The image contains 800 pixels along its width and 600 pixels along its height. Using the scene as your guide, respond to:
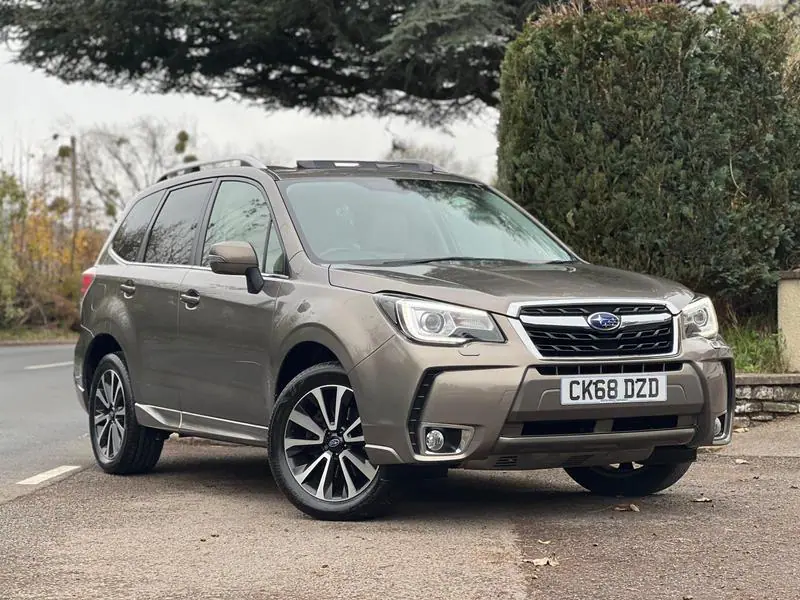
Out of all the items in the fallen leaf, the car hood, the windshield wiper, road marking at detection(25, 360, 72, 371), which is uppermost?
the windshield wiper

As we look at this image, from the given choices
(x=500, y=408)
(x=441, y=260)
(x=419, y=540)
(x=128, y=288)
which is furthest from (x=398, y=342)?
(x=128, y=288)

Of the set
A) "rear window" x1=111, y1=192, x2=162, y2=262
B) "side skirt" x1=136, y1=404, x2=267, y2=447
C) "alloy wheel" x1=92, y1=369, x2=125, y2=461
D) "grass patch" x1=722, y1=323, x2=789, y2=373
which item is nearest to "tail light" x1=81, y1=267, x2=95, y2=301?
"rear window" x1=111, y1=192, x2=162, y2=262

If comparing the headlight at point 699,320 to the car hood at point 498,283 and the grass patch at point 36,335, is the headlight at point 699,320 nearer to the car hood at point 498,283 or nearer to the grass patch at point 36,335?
the car hood at point 498,283

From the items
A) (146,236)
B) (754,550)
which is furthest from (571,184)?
(754,550)

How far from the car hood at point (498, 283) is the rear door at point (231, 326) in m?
0.63

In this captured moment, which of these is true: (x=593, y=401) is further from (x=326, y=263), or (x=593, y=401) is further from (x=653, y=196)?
(x=653, y=196)

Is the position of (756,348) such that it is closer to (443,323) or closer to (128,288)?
(128,288)

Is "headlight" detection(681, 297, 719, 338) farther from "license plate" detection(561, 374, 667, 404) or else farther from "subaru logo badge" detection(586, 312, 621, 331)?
"subaru logo badge" detection(586, 312, 621, 331)

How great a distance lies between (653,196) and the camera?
1106cm

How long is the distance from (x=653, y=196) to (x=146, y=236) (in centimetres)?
412

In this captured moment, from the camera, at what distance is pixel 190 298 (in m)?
7.96

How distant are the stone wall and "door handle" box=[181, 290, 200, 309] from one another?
4.36 metres

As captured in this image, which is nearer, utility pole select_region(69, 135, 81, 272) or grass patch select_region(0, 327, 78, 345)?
grass patch select_region(0, 327, 78, 345)

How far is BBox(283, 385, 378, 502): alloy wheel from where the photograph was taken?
667 centimetres
